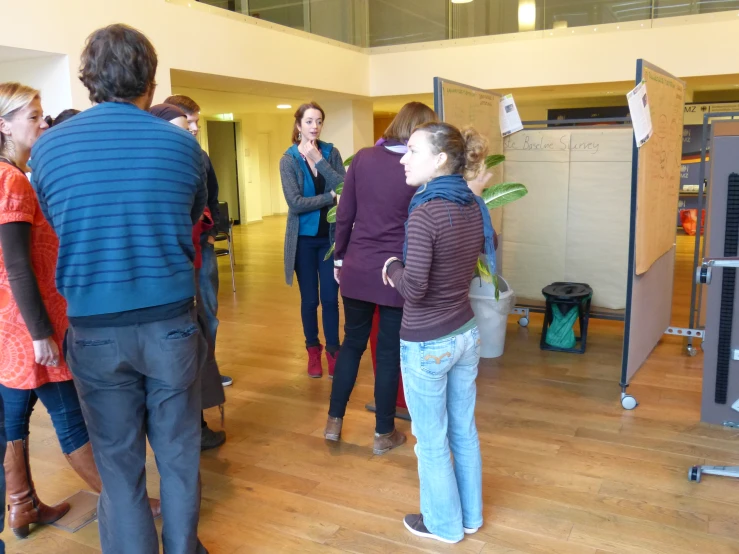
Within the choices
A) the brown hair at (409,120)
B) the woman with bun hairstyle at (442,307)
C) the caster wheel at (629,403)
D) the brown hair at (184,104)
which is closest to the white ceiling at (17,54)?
the brown hair at (184,104)

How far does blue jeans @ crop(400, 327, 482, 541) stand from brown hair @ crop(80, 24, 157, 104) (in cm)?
105

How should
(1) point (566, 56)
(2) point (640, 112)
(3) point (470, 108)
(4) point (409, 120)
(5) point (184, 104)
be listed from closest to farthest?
(4) point (409, 120) < (5) point (184, 104) < (2) point (640, 112) < (3) point (470, 108) < (1) point (566, 56)

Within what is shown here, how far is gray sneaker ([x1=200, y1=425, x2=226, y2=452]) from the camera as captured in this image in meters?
2.85

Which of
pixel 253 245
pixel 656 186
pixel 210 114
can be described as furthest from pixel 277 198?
pixel 656 186

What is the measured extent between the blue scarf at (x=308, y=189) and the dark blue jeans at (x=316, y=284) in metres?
0.05

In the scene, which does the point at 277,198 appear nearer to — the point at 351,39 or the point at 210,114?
the point at 210,114

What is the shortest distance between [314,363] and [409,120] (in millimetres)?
1845

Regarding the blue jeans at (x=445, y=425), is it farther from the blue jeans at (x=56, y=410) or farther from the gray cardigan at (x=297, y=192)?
the gray cardigan at (x=297, y=192)

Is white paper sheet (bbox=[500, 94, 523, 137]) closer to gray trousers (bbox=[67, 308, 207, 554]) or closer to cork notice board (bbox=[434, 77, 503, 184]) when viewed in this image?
cork notice board (bbox=[434, 77, 503, 184])

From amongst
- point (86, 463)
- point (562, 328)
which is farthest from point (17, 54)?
point (562, 328)

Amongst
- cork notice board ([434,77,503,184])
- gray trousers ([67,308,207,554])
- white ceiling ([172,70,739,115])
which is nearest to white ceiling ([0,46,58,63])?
white ceiling ([172,70,739,115])

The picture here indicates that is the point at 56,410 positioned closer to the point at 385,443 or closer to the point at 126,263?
the point at 126,263

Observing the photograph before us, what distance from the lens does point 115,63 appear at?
56.5 inches

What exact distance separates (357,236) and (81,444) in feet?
4.05
